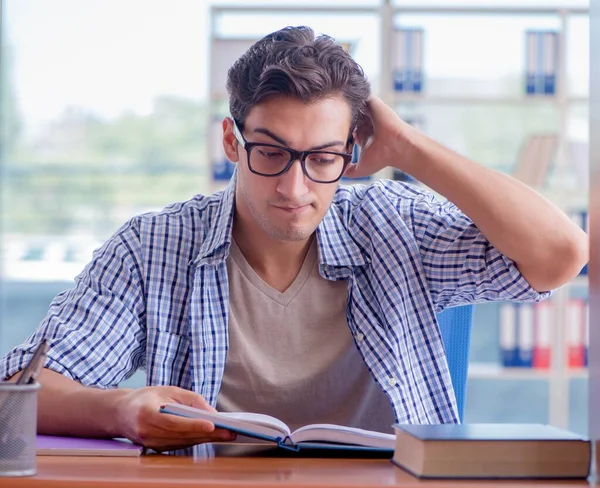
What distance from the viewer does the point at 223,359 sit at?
1572 mm

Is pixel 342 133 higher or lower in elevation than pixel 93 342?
higher

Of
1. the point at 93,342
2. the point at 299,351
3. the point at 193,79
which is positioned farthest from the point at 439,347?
the point at 193,79

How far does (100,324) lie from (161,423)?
0.46 m

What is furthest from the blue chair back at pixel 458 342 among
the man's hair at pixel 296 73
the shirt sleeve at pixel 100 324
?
the shirt sleeve at pixel 100 324

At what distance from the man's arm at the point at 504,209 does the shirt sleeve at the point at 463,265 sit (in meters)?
0.03

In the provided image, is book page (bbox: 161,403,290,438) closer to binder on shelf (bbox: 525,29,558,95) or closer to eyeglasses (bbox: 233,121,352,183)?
eyeglasses (bbox: 233,121,352,183)

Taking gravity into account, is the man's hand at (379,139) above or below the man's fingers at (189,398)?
above

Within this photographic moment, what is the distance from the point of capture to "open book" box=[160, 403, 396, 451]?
1068 mm

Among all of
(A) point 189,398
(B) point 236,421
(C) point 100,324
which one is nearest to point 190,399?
(A) point 189,398

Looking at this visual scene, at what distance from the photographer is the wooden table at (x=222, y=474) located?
34.5 inches

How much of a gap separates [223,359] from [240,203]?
0.32m

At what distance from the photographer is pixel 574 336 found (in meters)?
3.56

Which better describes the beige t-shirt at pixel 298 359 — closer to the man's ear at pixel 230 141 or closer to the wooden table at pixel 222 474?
the man's ear at pixel 230 141

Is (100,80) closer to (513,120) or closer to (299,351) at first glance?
(513,120)
